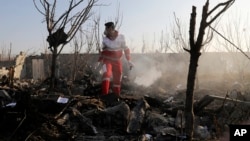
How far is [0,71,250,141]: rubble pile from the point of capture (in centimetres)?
493

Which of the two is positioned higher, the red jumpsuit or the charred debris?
the red jumpsuit

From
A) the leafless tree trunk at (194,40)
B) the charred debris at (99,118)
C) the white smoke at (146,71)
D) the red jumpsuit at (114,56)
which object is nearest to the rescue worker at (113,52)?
the red jumpsuit at (114,56)

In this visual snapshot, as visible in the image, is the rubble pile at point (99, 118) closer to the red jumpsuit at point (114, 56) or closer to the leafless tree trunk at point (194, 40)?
the leafless tree trunk at point (194, 40)

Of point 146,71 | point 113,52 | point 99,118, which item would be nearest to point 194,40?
point 99,118

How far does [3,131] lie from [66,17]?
2785 mm

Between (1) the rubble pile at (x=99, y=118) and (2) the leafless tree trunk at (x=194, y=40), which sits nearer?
(2) the leafless tree trunk at (x=194, y=40)

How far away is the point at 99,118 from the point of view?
578 centimetres

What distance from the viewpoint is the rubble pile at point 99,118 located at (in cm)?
493

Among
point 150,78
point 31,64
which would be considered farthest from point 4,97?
point 31,64

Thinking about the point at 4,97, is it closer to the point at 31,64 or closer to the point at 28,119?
the point at 28,119

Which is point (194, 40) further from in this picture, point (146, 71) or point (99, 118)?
point (146, 71)

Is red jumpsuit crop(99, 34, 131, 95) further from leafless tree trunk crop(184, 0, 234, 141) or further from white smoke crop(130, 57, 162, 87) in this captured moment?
white smoke crop(130, 57, 162, 87)

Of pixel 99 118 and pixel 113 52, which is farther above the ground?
pixel 113 52

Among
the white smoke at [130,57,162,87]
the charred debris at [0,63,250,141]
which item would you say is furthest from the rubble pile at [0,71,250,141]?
the white smoke at [130,57,162,87]
